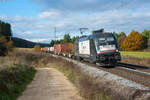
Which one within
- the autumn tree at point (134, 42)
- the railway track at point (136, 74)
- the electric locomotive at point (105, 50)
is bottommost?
the railway track at point (136, 74)

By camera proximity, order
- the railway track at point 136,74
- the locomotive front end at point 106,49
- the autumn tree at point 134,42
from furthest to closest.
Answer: the autumn tree at point 134,42 < the locomotive front end at point 106,49 < the railway track at point 136,74

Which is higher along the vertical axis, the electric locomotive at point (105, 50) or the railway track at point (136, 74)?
the electric locomotive at point (105, 50)

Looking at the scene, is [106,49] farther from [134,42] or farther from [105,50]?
[134,42]

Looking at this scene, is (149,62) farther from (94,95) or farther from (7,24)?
(7,24)

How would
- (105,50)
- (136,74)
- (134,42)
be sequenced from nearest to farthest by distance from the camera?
(136,74) < (105,50) < (134,42)

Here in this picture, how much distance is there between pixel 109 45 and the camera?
16.8 metres

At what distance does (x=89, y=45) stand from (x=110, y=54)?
127 inches

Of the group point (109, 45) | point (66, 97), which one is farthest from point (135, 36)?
point (66, 97)

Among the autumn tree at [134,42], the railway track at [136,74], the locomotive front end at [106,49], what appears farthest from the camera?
the autumn tree at [134,42]

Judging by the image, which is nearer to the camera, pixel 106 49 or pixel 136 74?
pixel 136 74

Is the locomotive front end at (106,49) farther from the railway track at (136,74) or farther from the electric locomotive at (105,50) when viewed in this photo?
the railway track at (136,74)

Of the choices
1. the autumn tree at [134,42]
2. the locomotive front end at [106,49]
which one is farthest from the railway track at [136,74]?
the autumn tree at [134,42]

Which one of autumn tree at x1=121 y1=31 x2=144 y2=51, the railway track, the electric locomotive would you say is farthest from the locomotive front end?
autumn tree at x1=121 y1=31 x2=144 y2=51

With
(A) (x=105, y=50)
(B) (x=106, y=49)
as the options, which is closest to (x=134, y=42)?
(B) (x=106, y=49)
